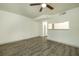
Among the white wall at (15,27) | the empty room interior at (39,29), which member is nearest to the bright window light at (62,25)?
the empty room interior at (39,29)

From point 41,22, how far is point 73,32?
2.03ft

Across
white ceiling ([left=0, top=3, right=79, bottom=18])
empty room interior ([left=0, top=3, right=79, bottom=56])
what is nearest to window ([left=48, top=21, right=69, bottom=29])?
empty room interior ([left=0, top=3, right=79, bottom=56])

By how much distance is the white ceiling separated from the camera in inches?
87.4

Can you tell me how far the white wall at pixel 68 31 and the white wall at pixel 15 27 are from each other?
33 cm

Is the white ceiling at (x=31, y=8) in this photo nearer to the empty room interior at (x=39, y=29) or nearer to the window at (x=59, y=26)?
the empty room interior at (x=39, y=29)

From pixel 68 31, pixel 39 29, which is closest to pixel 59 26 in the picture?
pixel 68 31

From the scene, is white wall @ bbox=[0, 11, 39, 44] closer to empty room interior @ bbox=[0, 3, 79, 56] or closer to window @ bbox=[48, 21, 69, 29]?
empty room interior @ bbox=[0, 3, 79, 56]

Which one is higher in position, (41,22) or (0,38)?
(41,22)

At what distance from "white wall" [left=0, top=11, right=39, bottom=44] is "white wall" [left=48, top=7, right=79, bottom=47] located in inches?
12.9

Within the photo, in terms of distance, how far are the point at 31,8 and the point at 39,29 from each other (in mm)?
416

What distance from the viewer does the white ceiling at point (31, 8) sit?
222 centimetres

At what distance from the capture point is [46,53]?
222cm

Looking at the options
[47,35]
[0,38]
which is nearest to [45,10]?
[47,35]

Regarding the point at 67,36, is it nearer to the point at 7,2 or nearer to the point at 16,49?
the point at 16,49
